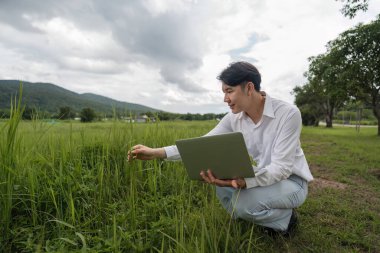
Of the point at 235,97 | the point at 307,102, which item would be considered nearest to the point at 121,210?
the point at 235,97

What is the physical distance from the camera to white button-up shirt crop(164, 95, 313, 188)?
6.56 ft

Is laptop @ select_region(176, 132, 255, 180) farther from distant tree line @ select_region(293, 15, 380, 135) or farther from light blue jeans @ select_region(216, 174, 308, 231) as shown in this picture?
distant tree line @ select_region(293, 15, 380, 135)

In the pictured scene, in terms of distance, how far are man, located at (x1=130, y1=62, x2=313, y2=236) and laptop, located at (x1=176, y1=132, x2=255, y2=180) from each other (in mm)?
73

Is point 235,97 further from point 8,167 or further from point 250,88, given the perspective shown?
point 8,167

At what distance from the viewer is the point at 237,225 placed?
2.17 meters

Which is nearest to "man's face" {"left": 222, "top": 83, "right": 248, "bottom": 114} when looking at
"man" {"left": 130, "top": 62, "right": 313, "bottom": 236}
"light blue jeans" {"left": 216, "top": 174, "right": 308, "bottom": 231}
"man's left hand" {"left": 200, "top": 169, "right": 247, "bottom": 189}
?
"man" {"left": 130, "top": 62, "right": 313, "bottom": 236}

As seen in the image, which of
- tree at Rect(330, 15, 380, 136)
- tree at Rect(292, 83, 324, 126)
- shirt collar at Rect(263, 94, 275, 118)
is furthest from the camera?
tree at Rect(292, 83, 324, 126)

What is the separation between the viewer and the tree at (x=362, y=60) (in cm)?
1435

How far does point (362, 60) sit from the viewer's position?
49.1 feet

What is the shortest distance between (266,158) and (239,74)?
2.35 ft

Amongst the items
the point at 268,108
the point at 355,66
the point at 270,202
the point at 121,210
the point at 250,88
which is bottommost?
the point at 121,210

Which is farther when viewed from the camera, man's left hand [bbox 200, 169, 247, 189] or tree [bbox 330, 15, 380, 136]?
tree [bbox 330, 15, 380, 136]

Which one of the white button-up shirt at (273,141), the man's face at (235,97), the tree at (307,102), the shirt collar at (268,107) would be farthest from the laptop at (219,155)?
the tree at (307,102)

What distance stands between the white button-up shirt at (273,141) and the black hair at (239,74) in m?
0.27
